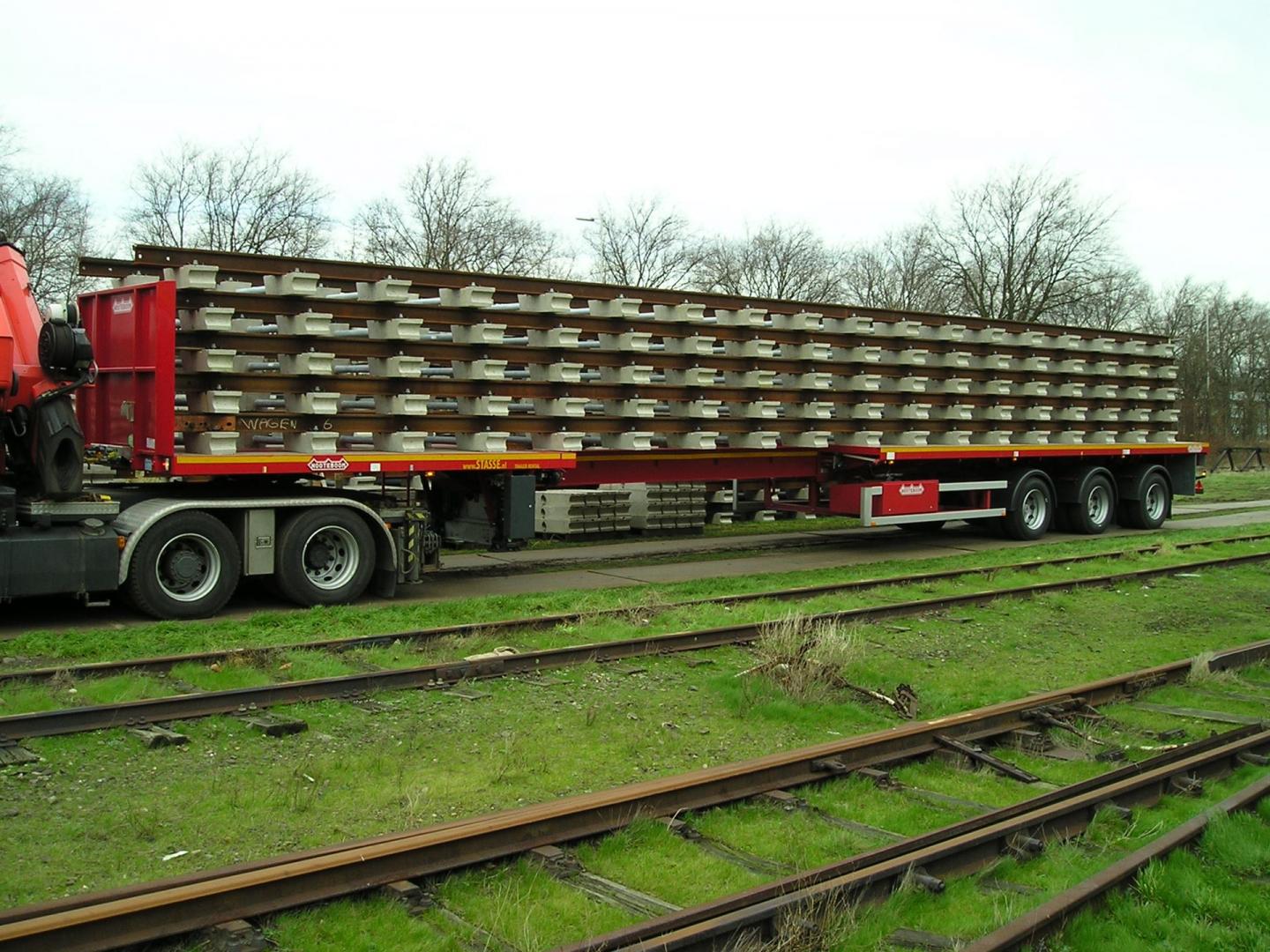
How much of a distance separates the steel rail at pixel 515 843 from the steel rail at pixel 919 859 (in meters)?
0.01

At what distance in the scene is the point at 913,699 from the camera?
8.73m

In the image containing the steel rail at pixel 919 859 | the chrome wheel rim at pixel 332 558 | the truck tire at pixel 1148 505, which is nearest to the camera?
the steel rail at pixel 919 859

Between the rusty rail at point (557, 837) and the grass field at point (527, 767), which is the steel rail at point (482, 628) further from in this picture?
the rusty rail at point (557, 837)

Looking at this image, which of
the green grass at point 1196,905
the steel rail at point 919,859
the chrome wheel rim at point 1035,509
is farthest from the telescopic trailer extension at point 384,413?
the green grass at point 1196,905

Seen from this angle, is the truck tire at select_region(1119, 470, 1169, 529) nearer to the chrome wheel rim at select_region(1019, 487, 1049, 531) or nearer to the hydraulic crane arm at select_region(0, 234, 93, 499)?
the chrome wheel rim at select_region(1019, 487, 1049, 531)

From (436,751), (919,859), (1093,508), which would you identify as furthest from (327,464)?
(1093,508)

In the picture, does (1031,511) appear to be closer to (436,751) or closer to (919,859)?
(436,751)

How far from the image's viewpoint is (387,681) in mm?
8805

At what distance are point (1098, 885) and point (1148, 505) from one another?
808 inches

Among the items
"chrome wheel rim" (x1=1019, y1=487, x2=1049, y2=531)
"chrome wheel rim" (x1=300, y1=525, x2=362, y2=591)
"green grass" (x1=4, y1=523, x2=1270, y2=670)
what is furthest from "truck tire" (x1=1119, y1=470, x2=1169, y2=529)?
"chrome wheel rim" (x1=300, y1=525, x2=362, y2=591)

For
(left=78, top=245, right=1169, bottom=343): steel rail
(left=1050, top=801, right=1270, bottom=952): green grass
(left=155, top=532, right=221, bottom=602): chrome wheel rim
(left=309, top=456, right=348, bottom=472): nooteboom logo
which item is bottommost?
(left=1050, top=801, right=1270, bottom=952): green grass

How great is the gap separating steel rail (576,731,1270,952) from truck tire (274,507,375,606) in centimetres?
841

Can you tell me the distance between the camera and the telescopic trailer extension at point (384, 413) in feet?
37.2

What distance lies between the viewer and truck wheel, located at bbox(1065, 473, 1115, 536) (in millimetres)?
22297
